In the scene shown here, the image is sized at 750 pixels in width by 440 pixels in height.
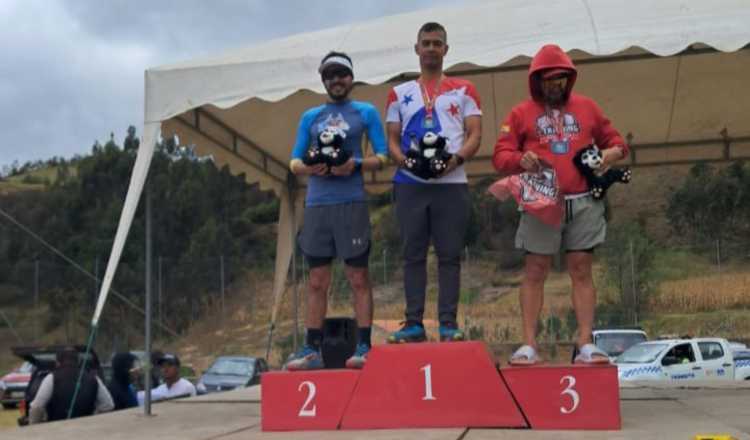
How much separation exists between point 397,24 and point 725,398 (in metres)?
3.44

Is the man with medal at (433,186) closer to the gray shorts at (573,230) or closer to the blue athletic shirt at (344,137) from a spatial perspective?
the blue athletic shirt at (344,137)

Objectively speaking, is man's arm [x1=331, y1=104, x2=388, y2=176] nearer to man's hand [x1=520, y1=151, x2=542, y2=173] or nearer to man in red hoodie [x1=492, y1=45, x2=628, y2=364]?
man in red hoodie [x1=492, y1=45, x2=628, y2=364]

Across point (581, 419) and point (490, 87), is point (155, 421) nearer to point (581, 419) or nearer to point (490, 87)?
point (581, 419)

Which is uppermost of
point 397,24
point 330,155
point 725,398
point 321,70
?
point 397,24

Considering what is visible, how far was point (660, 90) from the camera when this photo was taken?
977 cm

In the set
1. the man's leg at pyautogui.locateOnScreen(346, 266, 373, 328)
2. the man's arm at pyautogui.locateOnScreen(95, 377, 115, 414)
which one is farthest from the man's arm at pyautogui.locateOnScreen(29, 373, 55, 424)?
the man's leg at pyautogui.locateOnScreen(346, 266, 373, 328)

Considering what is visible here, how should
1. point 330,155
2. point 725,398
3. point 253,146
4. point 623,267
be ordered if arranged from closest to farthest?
point 330,155, point 725,398, point 253,146, point 623,267

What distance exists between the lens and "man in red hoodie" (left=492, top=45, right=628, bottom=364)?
16.4 ft

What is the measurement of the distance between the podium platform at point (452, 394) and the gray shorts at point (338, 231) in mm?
641

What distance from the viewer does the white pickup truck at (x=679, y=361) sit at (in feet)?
50.0

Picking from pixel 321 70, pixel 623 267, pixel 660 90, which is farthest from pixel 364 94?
pixel 623 267

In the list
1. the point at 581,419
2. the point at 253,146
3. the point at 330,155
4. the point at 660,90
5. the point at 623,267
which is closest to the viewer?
the point at 581,419

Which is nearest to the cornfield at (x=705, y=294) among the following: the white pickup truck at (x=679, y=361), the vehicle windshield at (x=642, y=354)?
the white pickup truck at (x=679, y=361)

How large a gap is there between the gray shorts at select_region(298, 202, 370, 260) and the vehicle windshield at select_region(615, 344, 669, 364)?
11038 millimetres
